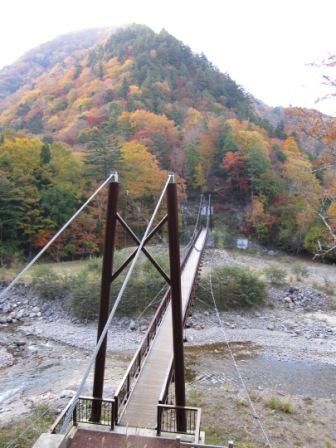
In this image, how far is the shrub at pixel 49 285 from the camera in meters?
14.4

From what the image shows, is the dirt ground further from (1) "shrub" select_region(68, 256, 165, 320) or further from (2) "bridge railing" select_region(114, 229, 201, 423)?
(1) "shrub" select_region(68, 256, 165, 320)

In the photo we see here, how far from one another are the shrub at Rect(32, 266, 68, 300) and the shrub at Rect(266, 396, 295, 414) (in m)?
8.51

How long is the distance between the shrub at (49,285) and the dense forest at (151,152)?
356cm

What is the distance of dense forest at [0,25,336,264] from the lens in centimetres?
1836

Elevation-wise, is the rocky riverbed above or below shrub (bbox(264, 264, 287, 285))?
below

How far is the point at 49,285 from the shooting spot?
47.3 feet

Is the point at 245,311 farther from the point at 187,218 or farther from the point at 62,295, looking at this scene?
the point at 187,218

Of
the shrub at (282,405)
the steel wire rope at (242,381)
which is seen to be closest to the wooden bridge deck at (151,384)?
the steel wire rope at (242,381)

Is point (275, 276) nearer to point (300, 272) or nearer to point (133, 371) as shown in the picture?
point (300, 272)

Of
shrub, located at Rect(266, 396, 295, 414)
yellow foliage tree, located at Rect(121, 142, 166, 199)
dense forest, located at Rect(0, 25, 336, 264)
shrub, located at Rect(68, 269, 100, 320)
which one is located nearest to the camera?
shrub, located at Rect(266, 396, 295, 414)

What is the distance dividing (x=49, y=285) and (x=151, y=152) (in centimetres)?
1274

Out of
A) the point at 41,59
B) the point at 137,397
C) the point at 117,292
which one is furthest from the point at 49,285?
the point at 41,59

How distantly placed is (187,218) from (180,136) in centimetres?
650

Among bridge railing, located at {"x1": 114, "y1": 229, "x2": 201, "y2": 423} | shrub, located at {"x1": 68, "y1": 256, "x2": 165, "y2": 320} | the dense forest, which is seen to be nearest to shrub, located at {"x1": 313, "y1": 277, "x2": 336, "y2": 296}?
the dense forest
